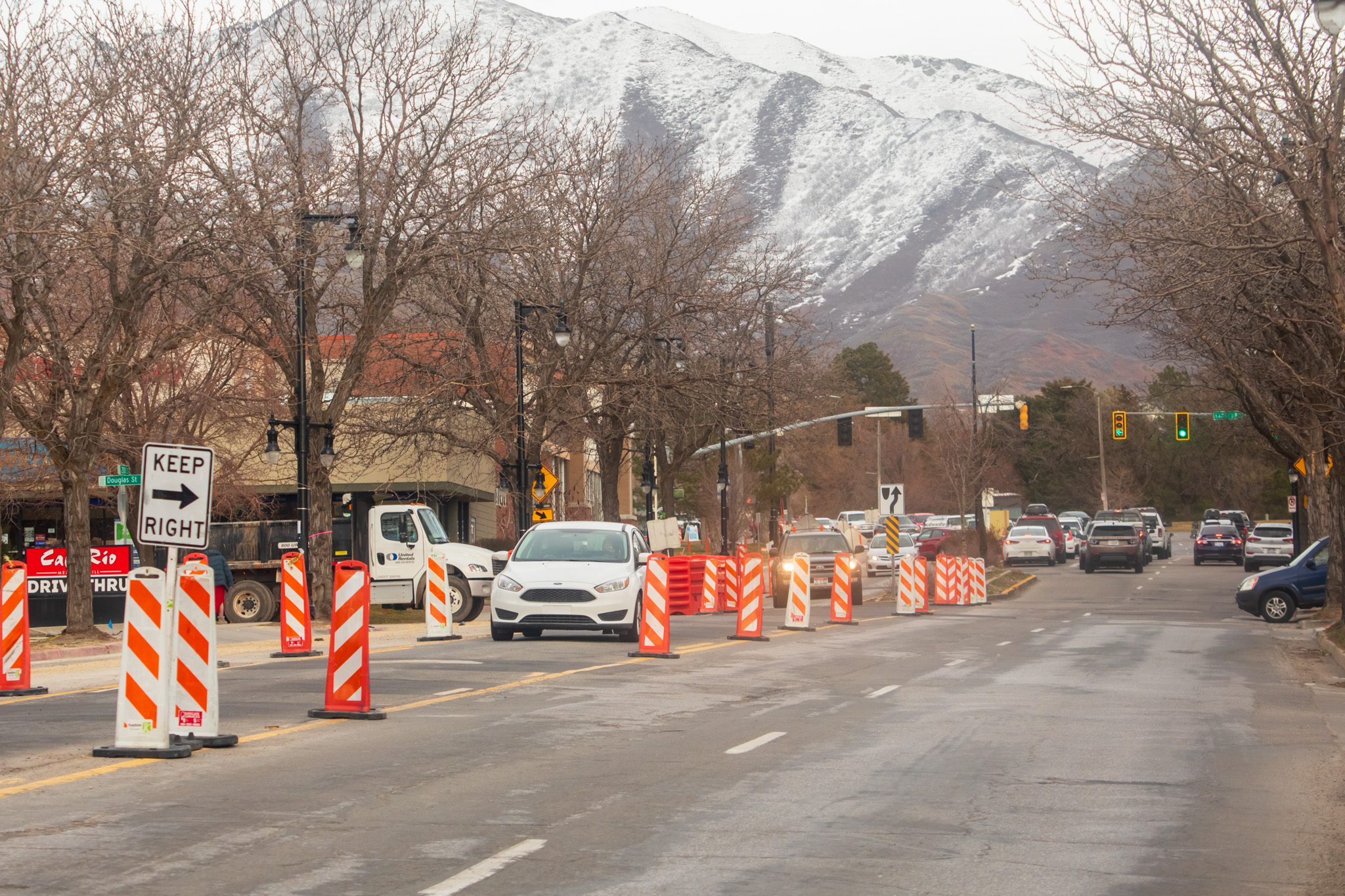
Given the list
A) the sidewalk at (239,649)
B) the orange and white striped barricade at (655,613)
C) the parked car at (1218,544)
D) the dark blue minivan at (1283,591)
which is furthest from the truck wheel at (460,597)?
the parked car at (1218,544)

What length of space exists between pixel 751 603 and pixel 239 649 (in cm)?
761

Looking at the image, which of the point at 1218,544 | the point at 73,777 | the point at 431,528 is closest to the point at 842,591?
the point at 431,528

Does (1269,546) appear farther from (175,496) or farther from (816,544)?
(175,496)

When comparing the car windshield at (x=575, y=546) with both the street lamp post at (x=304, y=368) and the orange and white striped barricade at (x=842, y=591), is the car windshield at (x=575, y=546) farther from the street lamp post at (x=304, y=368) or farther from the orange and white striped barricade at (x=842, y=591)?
the orange and white striped barricade at (x=842, y=591)

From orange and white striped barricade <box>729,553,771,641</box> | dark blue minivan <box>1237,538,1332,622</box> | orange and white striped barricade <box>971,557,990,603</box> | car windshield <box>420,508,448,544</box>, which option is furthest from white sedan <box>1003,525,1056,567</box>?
orange and white striped barricade <box>729,553,771,641</box>

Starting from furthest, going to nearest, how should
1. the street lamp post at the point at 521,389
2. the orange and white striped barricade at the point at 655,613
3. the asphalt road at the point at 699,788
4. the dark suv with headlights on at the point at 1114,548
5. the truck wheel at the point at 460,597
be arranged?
the dark suv with headlights on at the point at 1114,548 < the street lamp post at the point at 521,389 < the truck wheel at the point at 460,597 < the orange and white striped barricade at the point at 655,613 < the asphalt road at the point at 699,788

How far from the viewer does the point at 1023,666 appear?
18781 millimetres

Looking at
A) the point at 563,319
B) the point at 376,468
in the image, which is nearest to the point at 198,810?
the point at 563,319

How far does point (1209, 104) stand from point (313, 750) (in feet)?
43.8

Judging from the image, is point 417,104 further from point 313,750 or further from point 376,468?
point 313,750

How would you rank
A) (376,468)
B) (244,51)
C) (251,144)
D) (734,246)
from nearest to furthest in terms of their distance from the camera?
(244,51) → (251,144) → (734,246) → (376,468)

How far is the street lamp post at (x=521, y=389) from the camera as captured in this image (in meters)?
31.6

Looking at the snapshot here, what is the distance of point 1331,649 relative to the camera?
20984 mm

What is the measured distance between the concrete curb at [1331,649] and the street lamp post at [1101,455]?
61259mm
